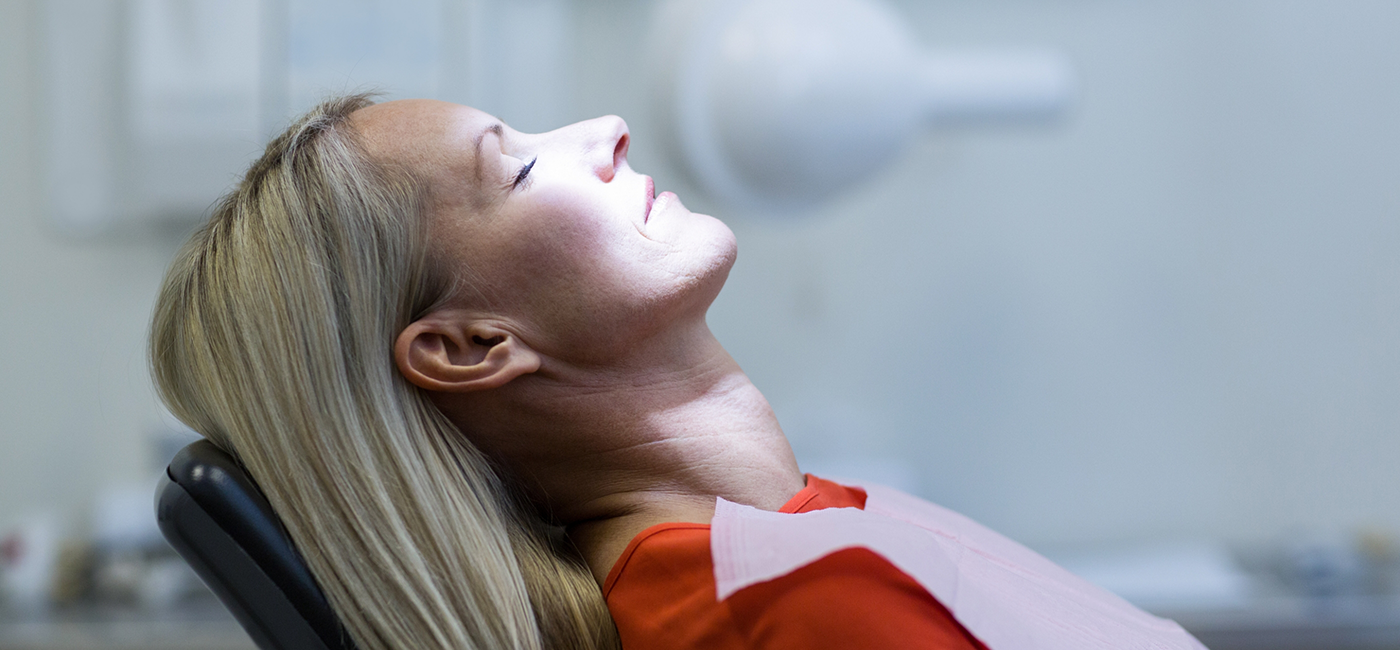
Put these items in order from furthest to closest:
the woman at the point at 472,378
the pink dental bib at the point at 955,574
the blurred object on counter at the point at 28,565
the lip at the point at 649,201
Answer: the blurred object on counter at the point at 28,565 < the lip at the point at 649,201 < the woman at the point at 472,378 < the pink dental bib at the point at 955,574

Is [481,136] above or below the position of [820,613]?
above

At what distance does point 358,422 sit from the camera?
727mm

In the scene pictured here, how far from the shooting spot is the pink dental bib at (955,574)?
597mm

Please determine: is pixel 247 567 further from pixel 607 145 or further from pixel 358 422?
pixel 607 145

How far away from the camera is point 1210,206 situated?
175 cm

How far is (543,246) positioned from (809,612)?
0.33 metres

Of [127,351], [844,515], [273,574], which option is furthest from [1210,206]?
[127,351]

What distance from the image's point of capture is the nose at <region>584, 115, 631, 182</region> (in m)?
0.81

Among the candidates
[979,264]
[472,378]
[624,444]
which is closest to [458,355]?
[472,378]

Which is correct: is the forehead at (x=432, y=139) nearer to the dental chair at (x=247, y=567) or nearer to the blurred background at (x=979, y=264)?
the dental chair at (x=247, y=567)

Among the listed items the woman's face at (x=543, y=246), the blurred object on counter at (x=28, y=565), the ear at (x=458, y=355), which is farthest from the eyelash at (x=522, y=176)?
the blurred object on counter at (x=28, y=565)

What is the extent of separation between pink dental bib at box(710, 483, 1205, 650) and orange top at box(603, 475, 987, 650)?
2 cm

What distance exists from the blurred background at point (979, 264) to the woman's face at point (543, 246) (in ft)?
3.15

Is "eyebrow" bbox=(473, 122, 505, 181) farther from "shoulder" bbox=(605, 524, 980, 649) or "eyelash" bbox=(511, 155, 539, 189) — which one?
"shoulder" bbox=(605, 524, 980, 649)
